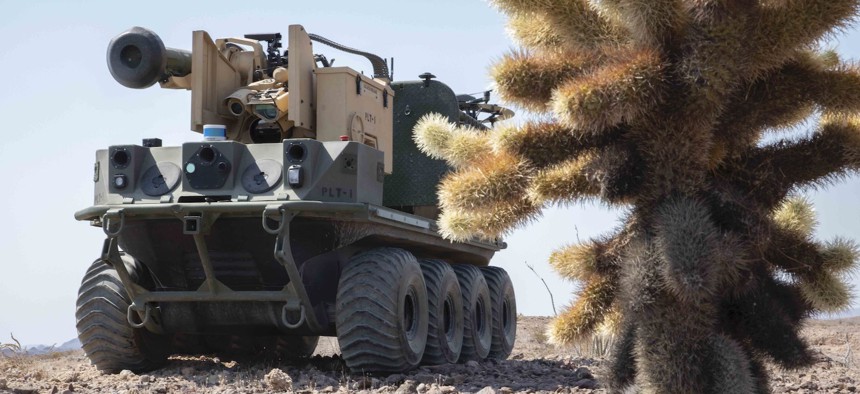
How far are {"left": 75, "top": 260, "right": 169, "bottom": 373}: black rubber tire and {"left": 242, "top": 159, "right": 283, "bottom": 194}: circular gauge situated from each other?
144 centimetres

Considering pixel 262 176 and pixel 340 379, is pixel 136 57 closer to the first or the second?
pixel 262 176

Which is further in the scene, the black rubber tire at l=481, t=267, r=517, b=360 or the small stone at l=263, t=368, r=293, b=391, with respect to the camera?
the black rubber tire at l=481, t=267, r=517, b=360

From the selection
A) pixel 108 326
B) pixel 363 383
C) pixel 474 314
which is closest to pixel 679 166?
pixel 363 383

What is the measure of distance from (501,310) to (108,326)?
16.8 ft

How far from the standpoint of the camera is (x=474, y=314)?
1209cm

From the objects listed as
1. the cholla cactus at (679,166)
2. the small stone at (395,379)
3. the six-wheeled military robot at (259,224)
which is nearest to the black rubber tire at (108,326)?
the six-wheeled military robot at (259,224)

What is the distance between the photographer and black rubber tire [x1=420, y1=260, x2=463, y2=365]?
1050cm

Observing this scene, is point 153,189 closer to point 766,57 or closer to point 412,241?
point 412,241

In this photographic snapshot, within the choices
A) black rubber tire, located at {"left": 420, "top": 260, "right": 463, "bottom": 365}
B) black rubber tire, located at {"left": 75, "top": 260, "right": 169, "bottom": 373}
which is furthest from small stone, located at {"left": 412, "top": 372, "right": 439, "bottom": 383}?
black rubber tire, located at {"left": 75, "top": 260, "right": 169, "bottom": 373}

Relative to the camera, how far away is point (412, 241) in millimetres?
10594

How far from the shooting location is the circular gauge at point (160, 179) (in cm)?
927

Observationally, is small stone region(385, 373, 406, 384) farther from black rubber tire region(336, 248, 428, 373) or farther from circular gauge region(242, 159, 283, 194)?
circular gauge region(242, 159, 283, 194)

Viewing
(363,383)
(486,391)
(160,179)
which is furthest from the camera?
(160,179)

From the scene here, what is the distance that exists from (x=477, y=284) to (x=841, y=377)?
3.99 m
